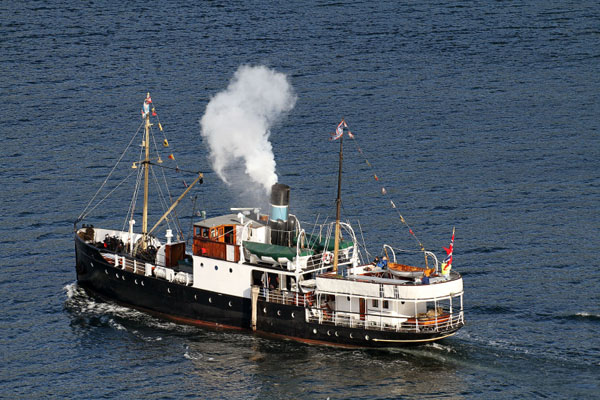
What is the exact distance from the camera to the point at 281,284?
86438 millimetres

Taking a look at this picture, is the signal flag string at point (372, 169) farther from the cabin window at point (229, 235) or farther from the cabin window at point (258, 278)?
the cabin window at point (258, 278)

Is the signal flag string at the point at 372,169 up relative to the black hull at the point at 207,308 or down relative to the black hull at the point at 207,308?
up

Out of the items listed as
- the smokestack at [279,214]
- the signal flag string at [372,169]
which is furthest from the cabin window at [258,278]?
the signal flag string at [372,169]

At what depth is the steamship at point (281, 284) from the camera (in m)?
81.8

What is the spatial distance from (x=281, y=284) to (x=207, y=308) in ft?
21.7

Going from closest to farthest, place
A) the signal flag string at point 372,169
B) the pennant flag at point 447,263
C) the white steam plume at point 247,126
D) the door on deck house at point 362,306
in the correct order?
1. the pennant flag at point 447,263
2. the signal flag string at point 372,169
3. the door on deck house at point 362,306
4. the white steam plume at point 247,126

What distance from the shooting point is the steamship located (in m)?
81.8

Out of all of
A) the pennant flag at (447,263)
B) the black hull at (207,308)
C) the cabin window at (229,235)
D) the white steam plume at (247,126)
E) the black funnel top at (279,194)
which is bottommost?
the black hull at (207,308)

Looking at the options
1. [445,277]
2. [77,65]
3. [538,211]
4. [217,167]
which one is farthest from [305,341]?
[77,65]

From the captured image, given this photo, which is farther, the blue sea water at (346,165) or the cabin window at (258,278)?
the cabin window at (258,278)

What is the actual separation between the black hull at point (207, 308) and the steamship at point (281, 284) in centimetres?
8

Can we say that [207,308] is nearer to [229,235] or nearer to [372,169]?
[229,235]

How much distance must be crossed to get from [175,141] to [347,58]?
40.1 m

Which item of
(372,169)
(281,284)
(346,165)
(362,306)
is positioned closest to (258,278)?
(281,284)
